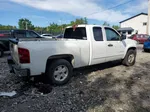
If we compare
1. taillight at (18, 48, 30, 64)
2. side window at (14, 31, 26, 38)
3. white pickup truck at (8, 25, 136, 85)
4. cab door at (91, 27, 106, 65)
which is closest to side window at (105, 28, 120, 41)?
white pickup truck at (8, 25, 136, 85)

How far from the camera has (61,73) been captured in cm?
504

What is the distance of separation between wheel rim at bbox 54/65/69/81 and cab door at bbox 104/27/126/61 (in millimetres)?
1965

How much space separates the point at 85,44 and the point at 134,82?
2003mm

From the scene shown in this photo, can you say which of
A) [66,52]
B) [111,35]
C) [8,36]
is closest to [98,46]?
[111,35]

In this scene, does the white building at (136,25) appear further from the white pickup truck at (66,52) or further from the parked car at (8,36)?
the white pickup truck at (66,52)

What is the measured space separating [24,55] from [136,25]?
44.7 m

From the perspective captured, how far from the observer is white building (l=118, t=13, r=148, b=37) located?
1677 inches

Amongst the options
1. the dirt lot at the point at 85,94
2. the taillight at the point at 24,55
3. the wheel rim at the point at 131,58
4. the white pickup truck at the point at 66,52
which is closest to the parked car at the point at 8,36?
the dirt lot at the point at 85,94

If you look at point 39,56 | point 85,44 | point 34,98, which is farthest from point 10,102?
point 85,44

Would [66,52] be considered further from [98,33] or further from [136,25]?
[136,25]

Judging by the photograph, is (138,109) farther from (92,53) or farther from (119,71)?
(119,71)

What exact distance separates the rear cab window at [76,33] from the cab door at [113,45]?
3.19ft

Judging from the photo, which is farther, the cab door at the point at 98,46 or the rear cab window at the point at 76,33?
the rear cab window at the point at 76,33

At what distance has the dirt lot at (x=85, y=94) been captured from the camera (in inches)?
144
